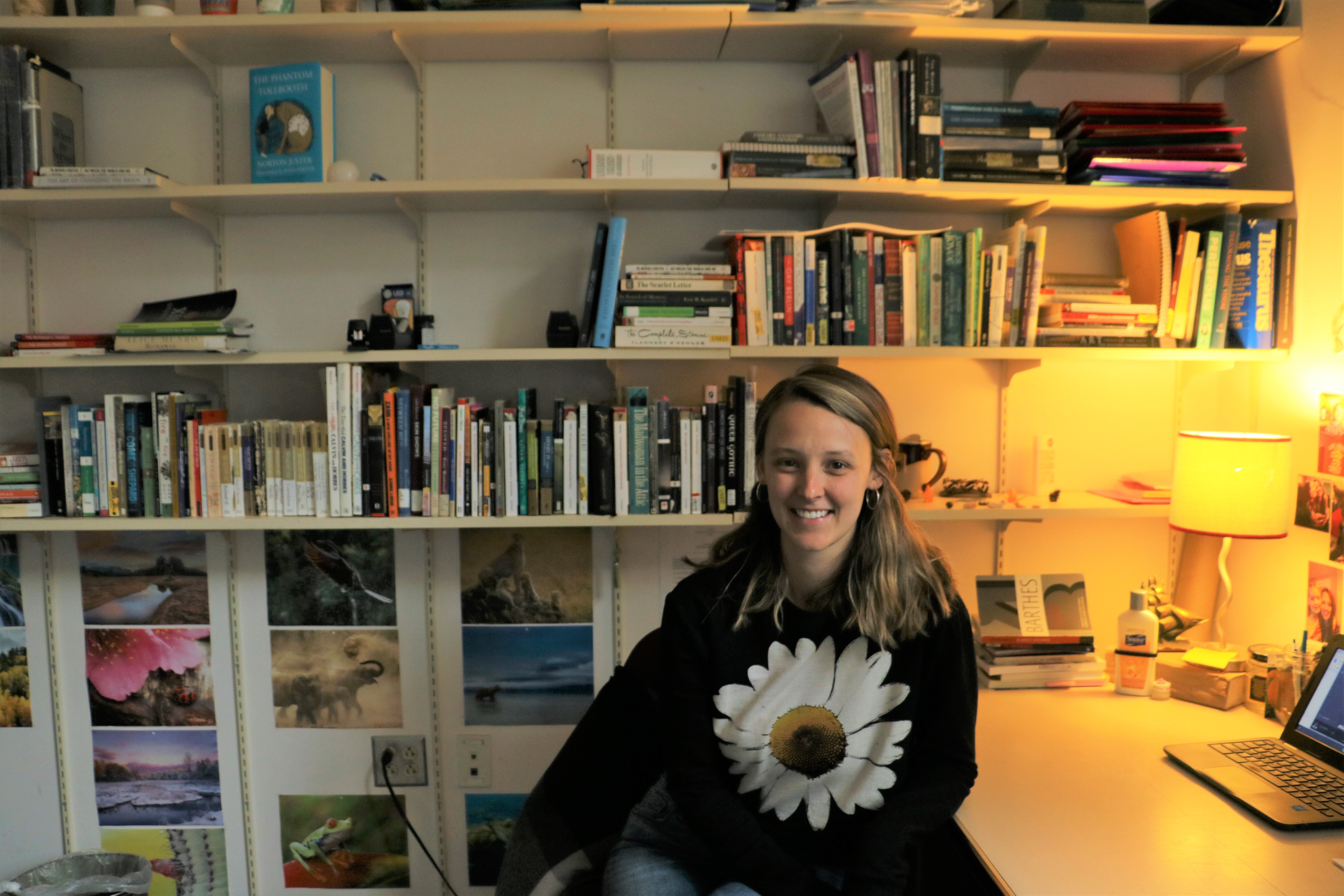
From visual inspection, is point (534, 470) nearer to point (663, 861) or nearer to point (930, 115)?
point (663, 861)

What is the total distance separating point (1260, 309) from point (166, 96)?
8.64 feet

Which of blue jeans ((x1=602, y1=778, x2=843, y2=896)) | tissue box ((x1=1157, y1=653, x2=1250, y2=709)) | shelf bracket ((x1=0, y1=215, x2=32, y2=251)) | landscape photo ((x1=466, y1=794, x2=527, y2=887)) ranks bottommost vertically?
landscape photo ((x1=466, y1=794, x2=527, y2=887))

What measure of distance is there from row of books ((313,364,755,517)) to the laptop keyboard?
105cm

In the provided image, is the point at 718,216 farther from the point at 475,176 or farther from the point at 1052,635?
the point at 1052,635

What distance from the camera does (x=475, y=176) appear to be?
7.06 ft

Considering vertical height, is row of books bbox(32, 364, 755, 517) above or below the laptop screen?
above

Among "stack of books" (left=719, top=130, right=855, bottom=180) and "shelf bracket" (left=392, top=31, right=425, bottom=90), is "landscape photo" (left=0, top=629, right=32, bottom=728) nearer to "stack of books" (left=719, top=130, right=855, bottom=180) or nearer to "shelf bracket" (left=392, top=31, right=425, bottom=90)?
"shelf bracket" (left=392, top=31, right=425, bottom=90)

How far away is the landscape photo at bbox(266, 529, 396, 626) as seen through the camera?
2.22 m

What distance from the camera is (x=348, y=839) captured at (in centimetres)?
229

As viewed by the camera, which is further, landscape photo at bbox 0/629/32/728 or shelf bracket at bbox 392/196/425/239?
landscape photo at bbox 0/629/32/728

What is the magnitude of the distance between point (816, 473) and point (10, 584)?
6.99 feet

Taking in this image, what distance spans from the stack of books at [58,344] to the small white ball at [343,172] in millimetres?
617

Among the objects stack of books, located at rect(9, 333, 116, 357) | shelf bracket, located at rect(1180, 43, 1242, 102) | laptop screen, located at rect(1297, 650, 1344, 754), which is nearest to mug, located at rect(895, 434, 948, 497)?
laptop screen, located at rect(1297, 650, 1344, 754)

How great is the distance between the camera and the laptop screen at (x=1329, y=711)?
1533 mm
